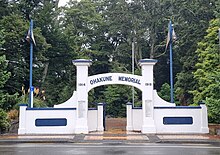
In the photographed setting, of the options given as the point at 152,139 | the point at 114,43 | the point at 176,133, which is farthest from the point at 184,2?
the point at 152,139

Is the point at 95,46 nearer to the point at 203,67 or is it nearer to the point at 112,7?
the point at 112,7

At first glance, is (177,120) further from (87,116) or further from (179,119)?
(87,116)

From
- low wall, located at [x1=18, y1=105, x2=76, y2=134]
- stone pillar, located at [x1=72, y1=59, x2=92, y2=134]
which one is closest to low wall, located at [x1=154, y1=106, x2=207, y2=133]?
stone pillar, located at [x1=72, y1=59, x2=92, y2=134]

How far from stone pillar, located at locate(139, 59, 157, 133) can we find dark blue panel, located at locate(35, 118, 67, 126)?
4.93 metres

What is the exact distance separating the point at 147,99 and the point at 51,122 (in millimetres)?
6087

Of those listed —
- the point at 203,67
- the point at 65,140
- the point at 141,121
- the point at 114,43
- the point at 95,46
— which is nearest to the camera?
the point at 65,140

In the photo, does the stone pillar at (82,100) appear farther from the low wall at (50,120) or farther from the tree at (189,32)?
the tree at (189,32)

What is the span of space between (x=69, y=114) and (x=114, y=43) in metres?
28.7

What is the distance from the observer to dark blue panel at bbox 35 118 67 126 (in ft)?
68.9

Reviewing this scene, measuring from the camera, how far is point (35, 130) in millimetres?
20938

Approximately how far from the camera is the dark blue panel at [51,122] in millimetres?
21016

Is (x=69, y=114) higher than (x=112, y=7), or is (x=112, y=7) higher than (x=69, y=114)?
(x=112, y=7)

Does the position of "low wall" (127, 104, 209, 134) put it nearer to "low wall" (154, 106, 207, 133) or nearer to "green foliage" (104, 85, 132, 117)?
"low wall" (154, 106, 207, 133)

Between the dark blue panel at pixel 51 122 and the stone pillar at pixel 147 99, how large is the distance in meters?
4.93
